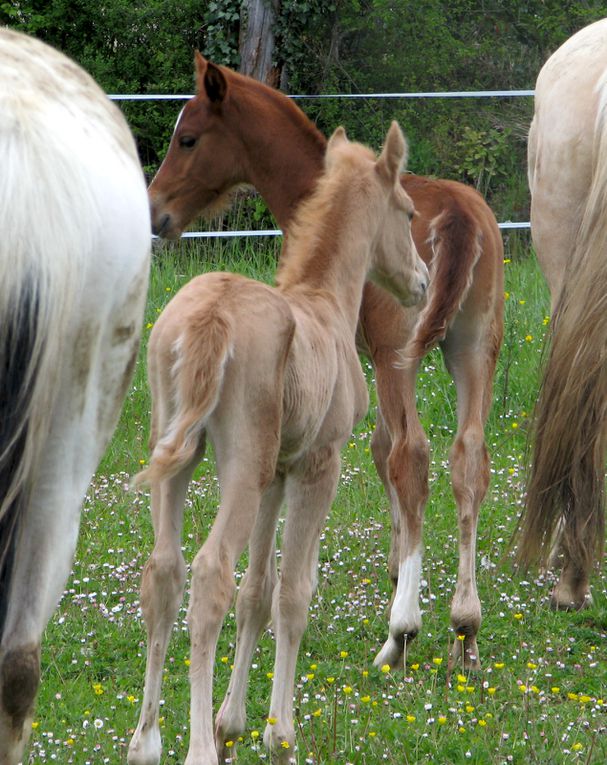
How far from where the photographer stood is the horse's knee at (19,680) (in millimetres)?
2318

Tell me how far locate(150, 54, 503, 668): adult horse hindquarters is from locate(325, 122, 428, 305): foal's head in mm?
159

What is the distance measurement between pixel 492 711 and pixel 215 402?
1444 mm

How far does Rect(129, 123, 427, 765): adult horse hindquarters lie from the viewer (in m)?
3.08

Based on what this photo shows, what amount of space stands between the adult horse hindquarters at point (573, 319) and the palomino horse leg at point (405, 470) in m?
0.42

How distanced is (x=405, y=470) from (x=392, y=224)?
36.7 inches

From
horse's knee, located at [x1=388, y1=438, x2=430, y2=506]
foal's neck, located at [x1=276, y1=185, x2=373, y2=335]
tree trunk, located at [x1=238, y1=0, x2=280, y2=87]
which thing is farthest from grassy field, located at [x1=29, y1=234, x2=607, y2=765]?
tree trunk, located at [x1=238, y1=0, x2=280, y2=87]

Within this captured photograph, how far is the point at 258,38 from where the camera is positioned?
11516mm

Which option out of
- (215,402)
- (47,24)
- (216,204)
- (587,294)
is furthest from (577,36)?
(47,24)

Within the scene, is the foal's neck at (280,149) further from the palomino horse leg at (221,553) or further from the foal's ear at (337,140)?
the palomino horse leg at (221,553)

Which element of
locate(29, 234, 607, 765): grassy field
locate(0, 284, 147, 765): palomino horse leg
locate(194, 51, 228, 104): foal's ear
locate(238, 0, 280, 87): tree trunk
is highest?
locate(238, 0, 280, 87): tree trunk

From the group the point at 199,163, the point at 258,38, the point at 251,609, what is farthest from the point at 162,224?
the point at 258,38

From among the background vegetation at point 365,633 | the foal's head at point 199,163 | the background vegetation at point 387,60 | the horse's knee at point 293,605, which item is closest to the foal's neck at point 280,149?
the foal's head at point 199,163

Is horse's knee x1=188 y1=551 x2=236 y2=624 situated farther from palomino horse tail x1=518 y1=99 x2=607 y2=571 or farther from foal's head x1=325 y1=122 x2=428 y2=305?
palomino horse tail x1=518 y1=99 x2=607 y2=571

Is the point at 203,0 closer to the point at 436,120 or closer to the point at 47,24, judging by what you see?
the point at 47,24
